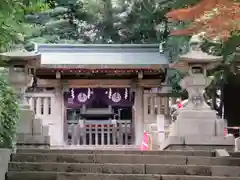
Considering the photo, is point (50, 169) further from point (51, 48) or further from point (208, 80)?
point (51, 48)

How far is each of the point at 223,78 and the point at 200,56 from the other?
3.23 meters

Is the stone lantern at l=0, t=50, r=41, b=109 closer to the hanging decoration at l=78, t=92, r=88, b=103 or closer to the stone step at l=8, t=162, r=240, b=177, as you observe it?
the stone step at l=8, t=162, r=240, b=177

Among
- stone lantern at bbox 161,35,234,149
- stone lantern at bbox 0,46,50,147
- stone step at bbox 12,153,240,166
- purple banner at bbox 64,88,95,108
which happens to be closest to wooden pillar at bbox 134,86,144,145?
purple banner at bbox 64,88,95,108

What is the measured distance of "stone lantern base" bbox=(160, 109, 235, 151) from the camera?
1081 cm

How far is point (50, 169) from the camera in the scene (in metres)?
8.38

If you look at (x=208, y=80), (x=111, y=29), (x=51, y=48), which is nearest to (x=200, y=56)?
(x=208, y=80)

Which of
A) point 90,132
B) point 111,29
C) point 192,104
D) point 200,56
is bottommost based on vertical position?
point 90,132

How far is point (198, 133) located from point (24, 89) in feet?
12.6

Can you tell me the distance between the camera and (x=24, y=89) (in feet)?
38.8

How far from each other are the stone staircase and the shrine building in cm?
916

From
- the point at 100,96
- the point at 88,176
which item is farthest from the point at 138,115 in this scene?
the point at 88,176

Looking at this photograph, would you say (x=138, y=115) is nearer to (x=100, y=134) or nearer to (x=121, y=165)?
(x=100, y=134)

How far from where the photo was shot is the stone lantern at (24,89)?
1099 centimetres

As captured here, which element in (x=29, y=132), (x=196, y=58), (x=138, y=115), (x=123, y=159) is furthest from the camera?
(x=138, y=115)
